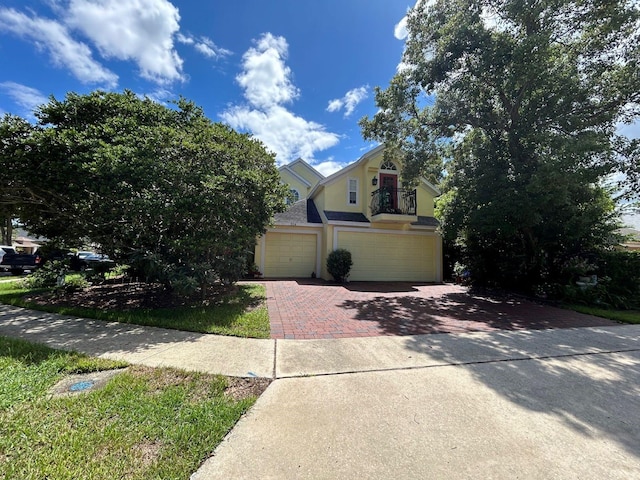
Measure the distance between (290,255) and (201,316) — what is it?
8175 mm

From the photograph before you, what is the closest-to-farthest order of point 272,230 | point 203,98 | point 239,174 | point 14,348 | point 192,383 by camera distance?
point 192,383 → point 14,348 → point 239,174 → point 203,98 → point 272,230

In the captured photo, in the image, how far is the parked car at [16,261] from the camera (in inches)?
635

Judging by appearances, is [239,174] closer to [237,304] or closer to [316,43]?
[237,304]

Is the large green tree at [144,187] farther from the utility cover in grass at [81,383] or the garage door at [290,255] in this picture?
the garage door at [290,255]

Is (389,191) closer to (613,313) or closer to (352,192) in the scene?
(352,192)

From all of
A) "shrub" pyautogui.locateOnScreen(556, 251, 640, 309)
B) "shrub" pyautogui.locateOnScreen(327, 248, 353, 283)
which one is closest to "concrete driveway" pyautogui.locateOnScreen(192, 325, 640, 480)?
"shrub" pyautogui.locateOnScreen(556, 251, 640, 309)

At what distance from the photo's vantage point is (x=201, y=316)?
20.2 ft

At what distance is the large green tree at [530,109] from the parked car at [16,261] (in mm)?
20784

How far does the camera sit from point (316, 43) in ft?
36.1

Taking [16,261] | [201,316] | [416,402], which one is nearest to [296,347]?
[416,402]

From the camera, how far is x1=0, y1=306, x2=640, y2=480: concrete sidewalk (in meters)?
2.10

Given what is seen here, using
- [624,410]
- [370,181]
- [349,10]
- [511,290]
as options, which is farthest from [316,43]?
[624,410]

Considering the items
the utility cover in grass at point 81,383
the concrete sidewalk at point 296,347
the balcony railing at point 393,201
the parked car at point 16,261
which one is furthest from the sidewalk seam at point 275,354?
the parked car at point 16,261

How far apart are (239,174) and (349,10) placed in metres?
7.14
